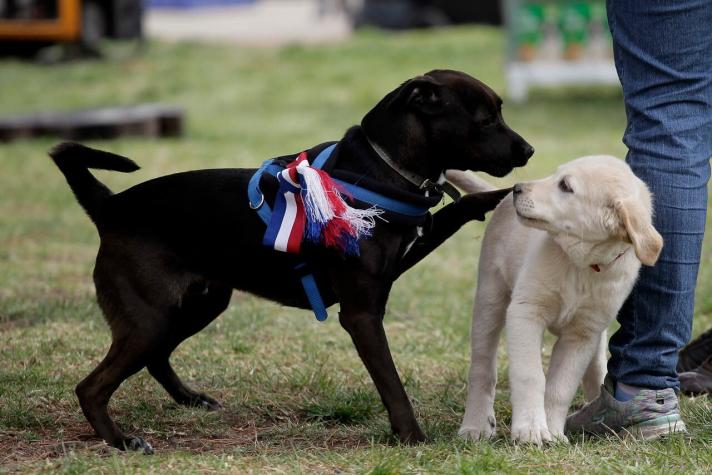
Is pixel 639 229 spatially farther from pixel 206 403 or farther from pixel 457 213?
pixel 206 403

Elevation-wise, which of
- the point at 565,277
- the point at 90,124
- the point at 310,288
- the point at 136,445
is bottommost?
the point at 90,124

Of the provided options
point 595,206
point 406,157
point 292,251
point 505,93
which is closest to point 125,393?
point 292,251

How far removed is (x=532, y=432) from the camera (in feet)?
11.0

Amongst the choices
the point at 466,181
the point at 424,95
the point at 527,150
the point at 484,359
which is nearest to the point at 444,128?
the point at 424,95

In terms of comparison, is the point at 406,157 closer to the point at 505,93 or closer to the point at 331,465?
the point at 331,465

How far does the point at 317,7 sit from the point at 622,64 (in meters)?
22.8

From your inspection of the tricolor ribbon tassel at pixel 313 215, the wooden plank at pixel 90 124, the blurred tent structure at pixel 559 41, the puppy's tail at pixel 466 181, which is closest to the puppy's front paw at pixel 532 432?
the tricolor ribbon tassel at pixel 313 215

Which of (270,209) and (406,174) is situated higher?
(406,174)

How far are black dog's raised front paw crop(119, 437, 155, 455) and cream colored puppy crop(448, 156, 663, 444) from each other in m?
0.95

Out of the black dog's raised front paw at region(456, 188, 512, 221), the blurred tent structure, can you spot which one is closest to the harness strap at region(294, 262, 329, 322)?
the black dog's raised front paw at region(456, 188, 512, 221)

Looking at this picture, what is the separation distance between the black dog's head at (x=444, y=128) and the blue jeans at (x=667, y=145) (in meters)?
0.38

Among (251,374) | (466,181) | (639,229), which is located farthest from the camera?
(251,374)

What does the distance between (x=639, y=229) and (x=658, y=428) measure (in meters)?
0.68

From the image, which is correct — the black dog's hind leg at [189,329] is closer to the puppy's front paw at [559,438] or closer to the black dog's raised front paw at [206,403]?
the black dog's raised front paw at [206,403]
